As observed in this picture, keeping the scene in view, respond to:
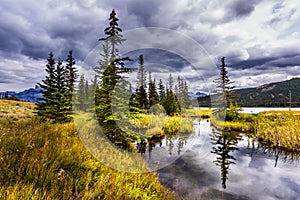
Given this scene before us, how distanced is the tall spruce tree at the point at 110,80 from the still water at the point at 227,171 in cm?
249

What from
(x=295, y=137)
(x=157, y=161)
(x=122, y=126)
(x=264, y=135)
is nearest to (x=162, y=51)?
(x=122, y=126)

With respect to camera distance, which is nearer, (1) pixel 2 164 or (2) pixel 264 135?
(1) pixel 2 164

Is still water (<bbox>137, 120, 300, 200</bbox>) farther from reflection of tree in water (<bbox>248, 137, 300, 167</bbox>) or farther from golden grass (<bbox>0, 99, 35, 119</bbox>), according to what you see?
golden grass (<bbox>0, 99, 35, 119</bbox>)

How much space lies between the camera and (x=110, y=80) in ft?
36.4

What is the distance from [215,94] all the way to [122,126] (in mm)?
26085

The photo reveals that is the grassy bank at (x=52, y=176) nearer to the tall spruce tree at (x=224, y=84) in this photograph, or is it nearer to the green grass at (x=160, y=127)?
the green grass at (x=160, y=127)

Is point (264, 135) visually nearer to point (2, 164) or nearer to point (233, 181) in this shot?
point (233, 181)

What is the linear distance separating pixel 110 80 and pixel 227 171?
8386 mm

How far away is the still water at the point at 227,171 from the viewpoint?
292 inches

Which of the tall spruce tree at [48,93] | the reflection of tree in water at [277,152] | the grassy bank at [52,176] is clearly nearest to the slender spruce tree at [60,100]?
the tall spruce tree at [48,93]

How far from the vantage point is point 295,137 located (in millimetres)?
14125

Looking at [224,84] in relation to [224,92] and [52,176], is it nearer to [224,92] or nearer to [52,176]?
[224,92]

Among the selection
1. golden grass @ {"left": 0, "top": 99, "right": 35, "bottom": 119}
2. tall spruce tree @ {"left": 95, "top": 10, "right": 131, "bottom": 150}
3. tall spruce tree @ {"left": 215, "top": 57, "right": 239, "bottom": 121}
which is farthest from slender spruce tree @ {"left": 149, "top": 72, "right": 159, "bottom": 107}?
tall spruce tree @ {"left": 95, "top": 10, "right": 131, "bottom": 150}

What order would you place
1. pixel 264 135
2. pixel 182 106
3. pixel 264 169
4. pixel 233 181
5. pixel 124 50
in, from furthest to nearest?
pixel 182 106 < pixel 264 135 < pixel 124 50 < pixel 264 169 < pixel 233 181
